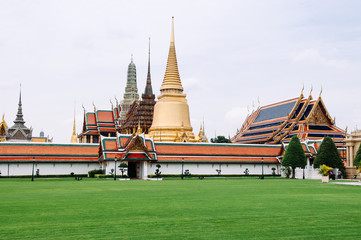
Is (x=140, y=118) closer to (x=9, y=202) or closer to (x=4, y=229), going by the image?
(x=9, y=202)

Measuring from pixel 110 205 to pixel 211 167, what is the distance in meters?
39.4

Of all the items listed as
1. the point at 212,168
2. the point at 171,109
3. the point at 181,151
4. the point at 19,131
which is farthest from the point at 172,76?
the point at 19,131

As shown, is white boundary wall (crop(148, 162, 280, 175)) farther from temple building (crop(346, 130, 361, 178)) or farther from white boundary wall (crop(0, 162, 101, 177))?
temple building (crop(346, 130, 361, 178))

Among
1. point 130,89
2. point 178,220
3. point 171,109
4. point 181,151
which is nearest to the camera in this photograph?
point 178,220

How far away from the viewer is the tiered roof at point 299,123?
70938 mm

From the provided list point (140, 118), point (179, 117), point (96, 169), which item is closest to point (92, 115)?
point (140, 118)

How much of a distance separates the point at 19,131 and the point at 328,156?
2284 inches

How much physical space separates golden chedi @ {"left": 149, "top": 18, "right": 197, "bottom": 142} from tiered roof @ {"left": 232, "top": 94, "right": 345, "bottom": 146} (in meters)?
14.7

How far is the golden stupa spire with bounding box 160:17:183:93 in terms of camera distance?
68.8 metres

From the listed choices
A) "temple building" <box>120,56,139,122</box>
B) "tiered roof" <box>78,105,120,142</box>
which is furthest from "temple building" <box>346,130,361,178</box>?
"temple building" <box>120,56,139,122</box>

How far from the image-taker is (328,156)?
49625 millimetres

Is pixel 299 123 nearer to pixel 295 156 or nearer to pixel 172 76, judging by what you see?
pixel 172 76

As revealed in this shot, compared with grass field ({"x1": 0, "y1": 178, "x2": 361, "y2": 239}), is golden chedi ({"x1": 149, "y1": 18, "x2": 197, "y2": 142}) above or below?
above

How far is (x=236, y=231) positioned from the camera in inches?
423
